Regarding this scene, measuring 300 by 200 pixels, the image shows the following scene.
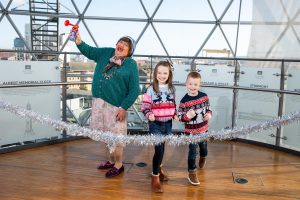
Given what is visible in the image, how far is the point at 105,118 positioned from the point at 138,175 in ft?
2.29

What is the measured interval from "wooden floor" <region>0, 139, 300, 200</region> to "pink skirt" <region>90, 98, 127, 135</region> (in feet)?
1.67

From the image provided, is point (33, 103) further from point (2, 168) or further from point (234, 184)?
point (234, 184)

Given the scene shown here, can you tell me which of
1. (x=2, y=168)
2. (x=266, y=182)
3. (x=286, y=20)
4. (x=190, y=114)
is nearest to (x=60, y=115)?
(x=2, y=168)

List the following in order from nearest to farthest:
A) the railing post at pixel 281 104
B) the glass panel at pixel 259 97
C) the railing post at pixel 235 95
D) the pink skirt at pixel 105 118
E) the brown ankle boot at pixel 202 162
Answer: the pink skirt at pixel 105 118, the brown ankle boot at pixel 202 162, the railing post at pixel 281 104, the glass panel at pixel 259 97, the railing post at pixel 235 95

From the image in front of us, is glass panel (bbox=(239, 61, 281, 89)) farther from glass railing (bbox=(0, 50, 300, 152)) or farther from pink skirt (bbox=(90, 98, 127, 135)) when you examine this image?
pink skirt (bbox=(90, 98, 127, 135))

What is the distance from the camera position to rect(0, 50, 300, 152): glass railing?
401cm

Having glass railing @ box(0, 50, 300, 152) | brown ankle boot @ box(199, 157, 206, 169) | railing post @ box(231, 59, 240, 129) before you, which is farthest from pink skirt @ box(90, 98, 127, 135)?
railing post @ box(231, 59, 240, 129)

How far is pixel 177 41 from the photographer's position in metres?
10.6

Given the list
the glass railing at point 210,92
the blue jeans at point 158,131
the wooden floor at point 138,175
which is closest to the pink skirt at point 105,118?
the blue jeans at point 158,131

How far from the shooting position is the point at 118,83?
303cm

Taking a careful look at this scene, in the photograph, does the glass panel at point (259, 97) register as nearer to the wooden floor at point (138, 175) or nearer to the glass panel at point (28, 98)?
the wooden floor at point (138, 175)

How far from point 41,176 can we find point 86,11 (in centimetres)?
704

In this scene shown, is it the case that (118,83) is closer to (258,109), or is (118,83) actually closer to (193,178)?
(193,178)

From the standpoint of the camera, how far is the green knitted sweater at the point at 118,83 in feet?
9.87
